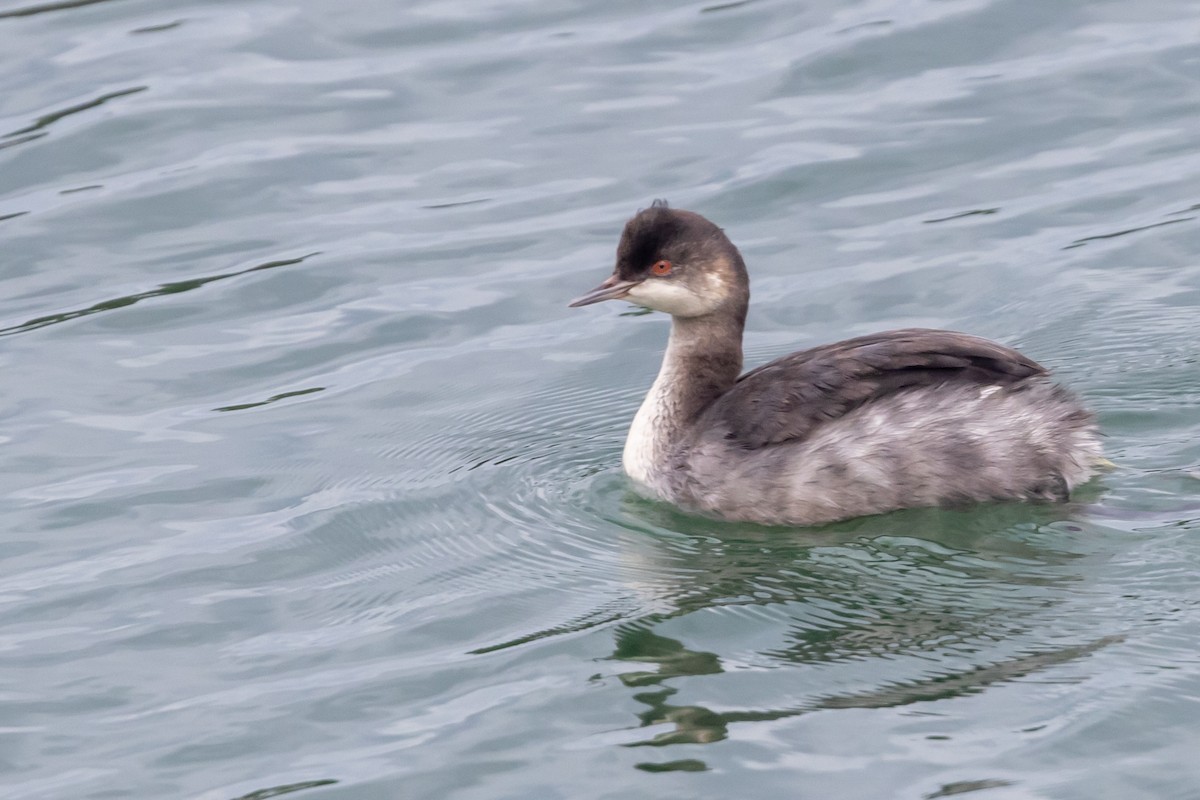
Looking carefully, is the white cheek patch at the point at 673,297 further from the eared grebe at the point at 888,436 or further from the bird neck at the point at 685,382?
the eared grebe at the point at 888,436

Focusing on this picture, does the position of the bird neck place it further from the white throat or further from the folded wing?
the folded wing

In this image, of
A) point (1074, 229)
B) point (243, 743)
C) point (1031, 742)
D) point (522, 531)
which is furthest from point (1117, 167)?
point (243, 743)

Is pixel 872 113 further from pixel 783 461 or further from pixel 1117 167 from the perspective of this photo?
pixel 783 461

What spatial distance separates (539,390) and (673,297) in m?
1.31

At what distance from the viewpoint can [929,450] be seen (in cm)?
681

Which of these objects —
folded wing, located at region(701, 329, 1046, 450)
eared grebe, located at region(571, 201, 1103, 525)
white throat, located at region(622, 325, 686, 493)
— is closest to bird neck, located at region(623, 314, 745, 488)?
white throat, located at region(622, 325, 686, 493)

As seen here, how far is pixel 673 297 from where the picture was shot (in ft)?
24.5

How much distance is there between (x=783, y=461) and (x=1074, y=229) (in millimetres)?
3401

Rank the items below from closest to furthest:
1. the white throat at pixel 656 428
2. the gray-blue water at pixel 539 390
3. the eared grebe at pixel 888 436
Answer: the gray-blue water at pixel 539 390 < the eared grebe at pixel 888 436 < the white throat at pixel 656 428

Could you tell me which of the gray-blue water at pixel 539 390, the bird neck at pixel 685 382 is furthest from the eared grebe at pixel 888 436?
the bird neck at pixel 685 382

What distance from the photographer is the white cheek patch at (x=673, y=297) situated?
7430 mm

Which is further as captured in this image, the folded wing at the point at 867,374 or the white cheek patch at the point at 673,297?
the white cheek patch at the point at 673,297

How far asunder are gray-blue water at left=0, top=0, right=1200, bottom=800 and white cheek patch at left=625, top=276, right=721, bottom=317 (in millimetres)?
758

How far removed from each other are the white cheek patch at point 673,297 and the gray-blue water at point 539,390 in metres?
0.76
